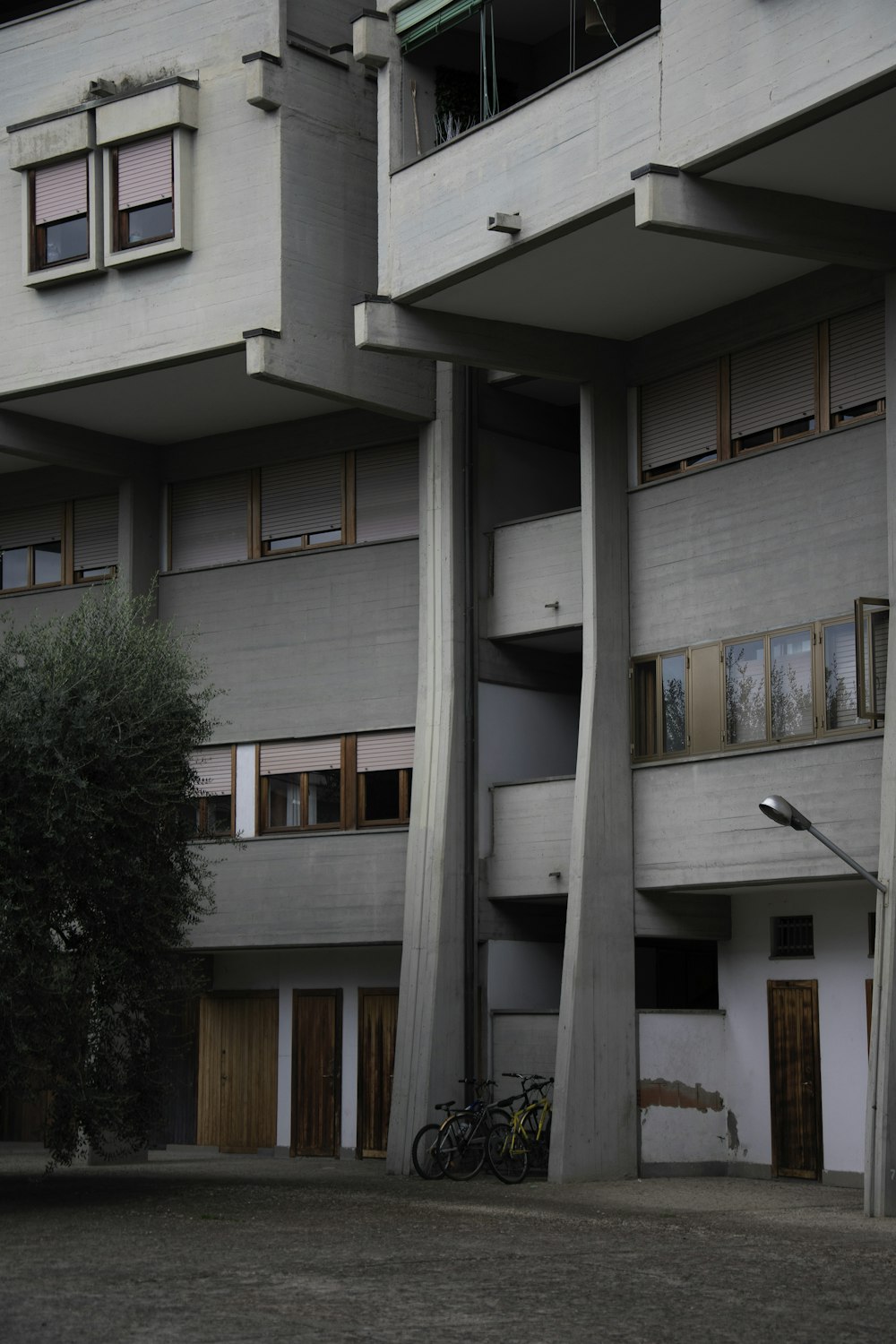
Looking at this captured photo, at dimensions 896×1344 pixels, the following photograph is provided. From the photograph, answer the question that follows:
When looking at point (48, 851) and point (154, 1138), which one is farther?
point (154, 1138)

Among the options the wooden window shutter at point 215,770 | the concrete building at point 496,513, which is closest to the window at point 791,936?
the concrete building at point 496,513

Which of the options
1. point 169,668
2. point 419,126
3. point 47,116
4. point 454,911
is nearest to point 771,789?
point 454,911

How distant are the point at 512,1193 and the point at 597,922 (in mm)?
3466

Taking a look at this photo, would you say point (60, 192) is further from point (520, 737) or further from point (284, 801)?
point (520, 737)

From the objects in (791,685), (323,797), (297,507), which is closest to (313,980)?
(323,797)

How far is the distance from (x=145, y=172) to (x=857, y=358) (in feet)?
32.9

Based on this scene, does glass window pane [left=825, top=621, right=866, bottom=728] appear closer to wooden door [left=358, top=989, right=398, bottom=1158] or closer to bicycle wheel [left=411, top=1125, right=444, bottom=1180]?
bicycle wheel [left=411, top=1125, right=444, bottom=1180]

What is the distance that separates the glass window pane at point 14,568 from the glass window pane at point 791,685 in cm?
1322

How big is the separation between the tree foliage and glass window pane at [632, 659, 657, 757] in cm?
562

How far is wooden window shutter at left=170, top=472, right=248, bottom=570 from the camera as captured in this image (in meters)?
27.8

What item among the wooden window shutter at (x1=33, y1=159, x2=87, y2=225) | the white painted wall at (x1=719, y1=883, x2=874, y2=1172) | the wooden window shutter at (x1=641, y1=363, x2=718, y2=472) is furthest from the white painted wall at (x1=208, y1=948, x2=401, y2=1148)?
the wooden window shutter at (x1=33, y1=159, x2=87, y2=225)

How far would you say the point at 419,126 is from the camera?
924 inches

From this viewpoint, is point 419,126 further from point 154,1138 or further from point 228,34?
point 154,1138

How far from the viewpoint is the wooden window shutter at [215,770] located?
89.3 feet
